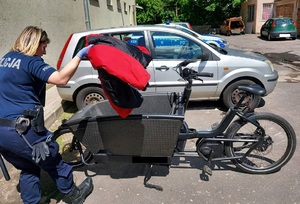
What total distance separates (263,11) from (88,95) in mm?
25194

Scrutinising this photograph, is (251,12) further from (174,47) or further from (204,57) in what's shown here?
(204,57)

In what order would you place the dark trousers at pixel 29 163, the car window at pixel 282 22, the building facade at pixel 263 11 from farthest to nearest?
the building facade at pixel 263 11 < the car window at pixel 282 22 < the dark trousers at pixel 29 163

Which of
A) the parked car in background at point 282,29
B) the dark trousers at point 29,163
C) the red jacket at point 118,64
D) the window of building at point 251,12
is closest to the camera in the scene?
the red jacket at point 118,64

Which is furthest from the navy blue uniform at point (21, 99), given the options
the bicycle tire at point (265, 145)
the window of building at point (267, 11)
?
the window of building at point (267, 11)

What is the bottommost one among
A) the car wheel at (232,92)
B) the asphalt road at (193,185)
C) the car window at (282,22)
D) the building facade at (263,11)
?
the asphalt road at (193,185)

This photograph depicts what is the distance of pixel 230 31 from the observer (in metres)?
24.9

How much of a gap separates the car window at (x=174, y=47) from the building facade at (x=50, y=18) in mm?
3324

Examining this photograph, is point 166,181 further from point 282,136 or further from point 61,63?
point 61,63

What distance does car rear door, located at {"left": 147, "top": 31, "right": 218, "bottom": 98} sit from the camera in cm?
440

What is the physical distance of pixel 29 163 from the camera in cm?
235

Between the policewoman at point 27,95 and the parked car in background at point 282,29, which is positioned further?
the parked car in background at point 282,29

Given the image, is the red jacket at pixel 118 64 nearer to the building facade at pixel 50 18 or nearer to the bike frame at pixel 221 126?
the bike frame at pixel 221 126

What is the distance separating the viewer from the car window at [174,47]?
177 inches

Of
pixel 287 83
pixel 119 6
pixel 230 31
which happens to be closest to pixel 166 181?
pixel 287 83
